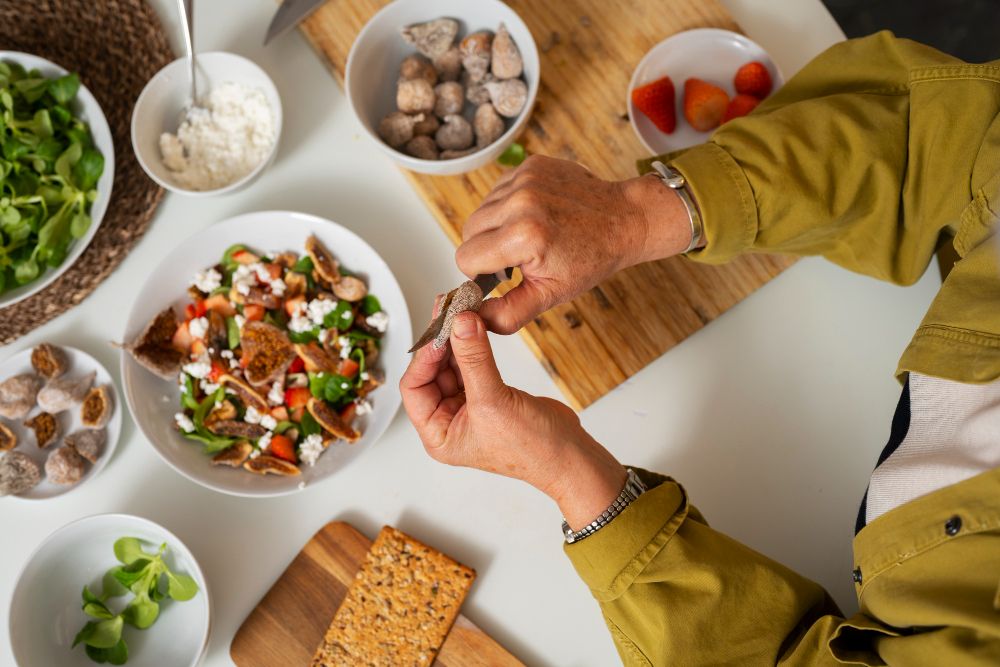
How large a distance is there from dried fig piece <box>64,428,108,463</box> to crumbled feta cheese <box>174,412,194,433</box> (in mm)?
141

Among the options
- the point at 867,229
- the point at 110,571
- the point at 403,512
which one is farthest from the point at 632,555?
the point at 110,571

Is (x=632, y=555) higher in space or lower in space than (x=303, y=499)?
lower

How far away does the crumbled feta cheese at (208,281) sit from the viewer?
1.20 metres

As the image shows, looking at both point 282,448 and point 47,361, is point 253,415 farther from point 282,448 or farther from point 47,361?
point 47,361

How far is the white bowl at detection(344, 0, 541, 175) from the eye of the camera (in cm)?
116

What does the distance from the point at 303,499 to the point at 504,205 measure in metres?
0.60

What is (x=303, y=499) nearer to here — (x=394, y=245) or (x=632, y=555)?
(x=394, y=245)

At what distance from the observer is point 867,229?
1.02 metres

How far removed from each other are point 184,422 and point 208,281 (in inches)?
8.9

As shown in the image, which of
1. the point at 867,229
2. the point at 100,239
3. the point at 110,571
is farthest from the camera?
the point at 100,239

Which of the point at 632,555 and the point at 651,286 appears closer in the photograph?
the point at 632,555

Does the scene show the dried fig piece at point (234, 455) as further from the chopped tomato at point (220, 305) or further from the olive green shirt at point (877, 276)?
the olive green shirt at point (877, 276)

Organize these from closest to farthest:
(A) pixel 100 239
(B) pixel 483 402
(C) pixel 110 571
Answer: (B) pixel 483 402
(C) pixel 110 571
(A) pixel 100 239

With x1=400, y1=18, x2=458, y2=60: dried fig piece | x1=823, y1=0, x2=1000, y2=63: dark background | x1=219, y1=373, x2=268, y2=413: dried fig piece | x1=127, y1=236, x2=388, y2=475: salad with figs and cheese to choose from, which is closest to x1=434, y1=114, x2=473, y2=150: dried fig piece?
x1=400, y1=18, x2=458, y2=60: dried fig piece
